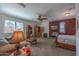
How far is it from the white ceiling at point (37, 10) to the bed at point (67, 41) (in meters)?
0.36

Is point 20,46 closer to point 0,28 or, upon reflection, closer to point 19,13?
point 0,28

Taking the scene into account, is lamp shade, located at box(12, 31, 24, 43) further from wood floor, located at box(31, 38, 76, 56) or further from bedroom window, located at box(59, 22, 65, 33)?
bedroom window, located at box(59, 22, 65, 33)

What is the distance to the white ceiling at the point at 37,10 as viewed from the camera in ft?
5.94

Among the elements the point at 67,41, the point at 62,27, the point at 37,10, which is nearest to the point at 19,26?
the point at 37,10

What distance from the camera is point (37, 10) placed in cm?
186

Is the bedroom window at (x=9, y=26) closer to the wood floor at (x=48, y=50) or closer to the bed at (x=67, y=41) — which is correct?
the wood floor at (x=48, y=50)

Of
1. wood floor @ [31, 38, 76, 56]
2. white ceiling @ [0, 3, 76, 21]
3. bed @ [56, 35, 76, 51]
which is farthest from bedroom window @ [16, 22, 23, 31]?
bed @ [56, 35, 76, 51]

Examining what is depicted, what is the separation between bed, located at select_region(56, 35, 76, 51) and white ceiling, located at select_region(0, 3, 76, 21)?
0.36 m

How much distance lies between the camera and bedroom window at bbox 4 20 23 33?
70.6 inches

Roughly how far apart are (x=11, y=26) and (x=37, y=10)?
54 cm

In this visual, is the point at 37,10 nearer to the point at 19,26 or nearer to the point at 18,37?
the point at 19,26

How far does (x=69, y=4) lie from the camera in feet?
5.90

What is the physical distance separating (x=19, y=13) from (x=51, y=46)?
81cm


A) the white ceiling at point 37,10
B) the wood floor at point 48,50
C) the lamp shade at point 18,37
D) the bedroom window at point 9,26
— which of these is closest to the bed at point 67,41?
the wood floor at point 48,50
